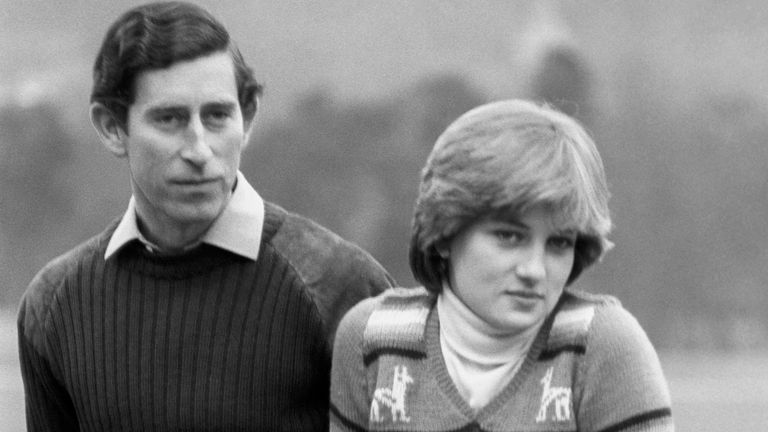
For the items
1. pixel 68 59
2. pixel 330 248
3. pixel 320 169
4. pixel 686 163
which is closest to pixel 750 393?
pixel 686 163

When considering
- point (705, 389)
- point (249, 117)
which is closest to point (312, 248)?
point (249, 117)

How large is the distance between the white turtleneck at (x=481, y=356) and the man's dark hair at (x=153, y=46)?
0.59m

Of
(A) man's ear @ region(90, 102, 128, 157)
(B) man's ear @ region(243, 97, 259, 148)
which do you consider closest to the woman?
(B) man's ear @ region(243, 97, 259, 148)

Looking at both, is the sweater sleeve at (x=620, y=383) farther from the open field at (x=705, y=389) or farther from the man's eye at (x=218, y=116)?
the open field at (x=705, y=389)

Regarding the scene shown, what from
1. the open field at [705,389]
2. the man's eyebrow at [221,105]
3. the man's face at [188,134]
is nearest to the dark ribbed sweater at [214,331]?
the man's face at [188,134]

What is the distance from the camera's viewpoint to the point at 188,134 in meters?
2.51

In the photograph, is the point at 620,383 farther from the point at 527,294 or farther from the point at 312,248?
the point at 312,248

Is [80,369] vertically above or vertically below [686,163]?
below

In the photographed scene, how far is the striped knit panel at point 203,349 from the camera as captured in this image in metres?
2.61

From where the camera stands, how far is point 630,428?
2184 millimetres

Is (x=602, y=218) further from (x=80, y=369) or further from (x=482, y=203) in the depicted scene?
(x=80, y=369)

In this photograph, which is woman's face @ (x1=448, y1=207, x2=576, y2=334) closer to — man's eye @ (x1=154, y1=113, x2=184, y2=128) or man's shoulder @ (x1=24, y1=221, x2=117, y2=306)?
man's eye @ (x1=154, y1=113, x2=184, y2=128)

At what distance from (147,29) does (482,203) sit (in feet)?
2.13

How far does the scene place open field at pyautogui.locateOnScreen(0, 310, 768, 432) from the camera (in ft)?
21.7
